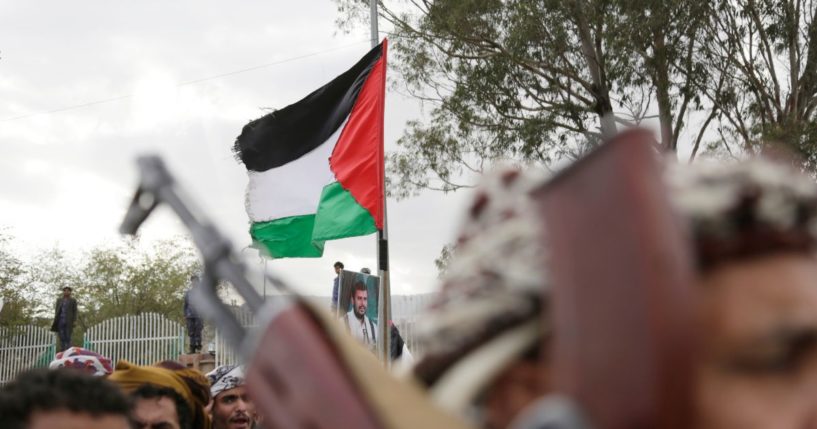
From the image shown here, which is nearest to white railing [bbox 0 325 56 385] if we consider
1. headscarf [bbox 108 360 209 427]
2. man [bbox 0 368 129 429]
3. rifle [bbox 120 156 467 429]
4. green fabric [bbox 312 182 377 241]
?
green fabric [bbox 312 182 377 241]

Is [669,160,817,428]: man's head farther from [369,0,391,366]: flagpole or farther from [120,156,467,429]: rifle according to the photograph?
[369,0,391,366]: flagpole

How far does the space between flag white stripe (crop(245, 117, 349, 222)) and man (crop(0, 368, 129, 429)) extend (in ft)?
19.4

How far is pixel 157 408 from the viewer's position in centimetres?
357

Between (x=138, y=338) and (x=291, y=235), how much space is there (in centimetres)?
1717

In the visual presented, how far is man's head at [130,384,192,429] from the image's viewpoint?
3.49 meters

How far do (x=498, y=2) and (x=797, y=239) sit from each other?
17.9 meters

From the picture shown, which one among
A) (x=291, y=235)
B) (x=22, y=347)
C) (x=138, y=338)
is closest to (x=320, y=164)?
(x=291, y=235)

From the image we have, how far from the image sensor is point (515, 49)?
17.7m

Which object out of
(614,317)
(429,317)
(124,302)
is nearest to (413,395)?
(429,317)

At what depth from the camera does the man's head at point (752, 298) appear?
0.65 meters

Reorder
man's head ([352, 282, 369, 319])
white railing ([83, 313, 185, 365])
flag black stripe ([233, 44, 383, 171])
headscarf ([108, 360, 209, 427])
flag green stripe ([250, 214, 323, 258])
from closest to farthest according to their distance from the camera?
headscarf ([108, 360, 209, 427]) < flag green stripe ([250, 214, 323, 258]) < man's head ([352, 282, 369, 319]) < flag black stripe ([233, 44, 383, 171]) < white railing ([83, 313, 185, 365])

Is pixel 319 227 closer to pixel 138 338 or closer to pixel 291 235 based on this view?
pixel 291 235

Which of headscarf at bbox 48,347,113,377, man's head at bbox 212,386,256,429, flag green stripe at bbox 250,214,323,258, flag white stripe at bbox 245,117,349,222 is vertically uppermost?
flag white stripe at bbox 245,117,349,222

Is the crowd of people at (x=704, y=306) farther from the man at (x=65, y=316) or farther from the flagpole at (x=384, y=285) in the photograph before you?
the man at (x=65, y=316)
